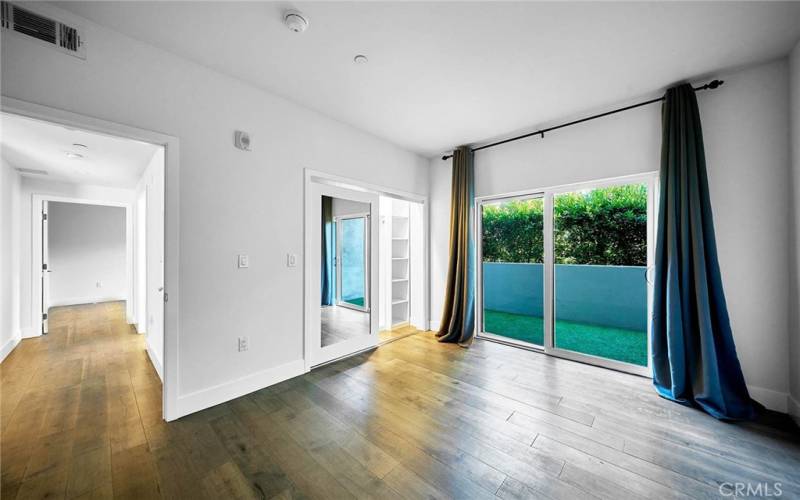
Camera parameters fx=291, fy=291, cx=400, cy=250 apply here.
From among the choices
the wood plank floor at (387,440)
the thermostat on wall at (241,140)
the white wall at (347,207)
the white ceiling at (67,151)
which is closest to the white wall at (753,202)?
the wood plank floor at (387,440)

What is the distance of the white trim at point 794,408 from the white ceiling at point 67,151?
543 centimetres

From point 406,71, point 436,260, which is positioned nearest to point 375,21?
point 406,71

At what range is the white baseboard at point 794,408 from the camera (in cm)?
211

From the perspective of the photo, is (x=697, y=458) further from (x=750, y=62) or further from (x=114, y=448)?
(x=114, y=448)

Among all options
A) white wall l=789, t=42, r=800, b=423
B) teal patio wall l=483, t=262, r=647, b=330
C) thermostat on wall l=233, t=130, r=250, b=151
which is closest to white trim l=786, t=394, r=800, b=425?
white wall l=789, t=42, r=800, b=423

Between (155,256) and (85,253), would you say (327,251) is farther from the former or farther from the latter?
(85,253)

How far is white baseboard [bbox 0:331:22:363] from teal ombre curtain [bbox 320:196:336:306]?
3.76 meters

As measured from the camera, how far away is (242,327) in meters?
2.56

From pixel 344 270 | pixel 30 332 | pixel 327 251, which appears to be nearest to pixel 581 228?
pixel 344 270

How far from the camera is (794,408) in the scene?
7.10 ft

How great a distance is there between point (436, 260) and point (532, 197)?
5.36ft

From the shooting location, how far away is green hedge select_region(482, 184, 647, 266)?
3057mm

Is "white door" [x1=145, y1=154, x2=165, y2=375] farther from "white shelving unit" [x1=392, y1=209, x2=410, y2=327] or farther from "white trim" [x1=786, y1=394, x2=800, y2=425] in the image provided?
"white trim" [x1=786, y1=394, x2=800, y2=425]

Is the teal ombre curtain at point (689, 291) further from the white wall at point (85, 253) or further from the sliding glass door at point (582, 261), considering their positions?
the white wall at point (85, 253)
